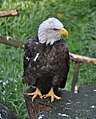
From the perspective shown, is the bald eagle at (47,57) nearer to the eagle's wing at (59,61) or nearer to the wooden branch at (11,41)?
the eagle's wing at (59,61)

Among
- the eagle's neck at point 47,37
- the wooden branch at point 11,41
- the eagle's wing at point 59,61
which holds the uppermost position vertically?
the eagle's neck at point 47,37

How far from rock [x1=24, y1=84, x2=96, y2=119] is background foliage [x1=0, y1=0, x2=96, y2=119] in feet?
2.85

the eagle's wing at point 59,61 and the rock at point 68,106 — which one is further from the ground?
the eagle's wing at point 59,61

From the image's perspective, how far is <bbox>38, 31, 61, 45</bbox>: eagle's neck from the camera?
12.7 feet

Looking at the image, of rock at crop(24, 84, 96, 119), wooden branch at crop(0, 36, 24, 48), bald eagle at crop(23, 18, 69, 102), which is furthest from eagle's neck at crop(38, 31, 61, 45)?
wooden branch at crop(0, 36, 24, 48)

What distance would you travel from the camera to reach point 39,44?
3930 millimetres

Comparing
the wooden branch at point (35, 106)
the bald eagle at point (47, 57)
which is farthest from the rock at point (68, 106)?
the bald eagle at point (47, 57)

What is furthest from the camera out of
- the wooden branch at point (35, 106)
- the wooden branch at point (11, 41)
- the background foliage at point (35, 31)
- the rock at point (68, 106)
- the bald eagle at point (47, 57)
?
the background foliage at point (35, 31)

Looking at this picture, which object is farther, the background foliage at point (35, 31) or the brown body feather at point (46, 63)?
the background foliage at point (35, 31)

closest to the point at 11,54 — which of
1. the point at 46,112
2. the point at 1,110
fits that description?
the point at 1,110

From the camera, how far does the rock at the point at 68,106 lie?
3777 mm

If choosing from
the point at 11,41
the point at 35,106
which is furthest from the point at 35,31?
the point at 35,106

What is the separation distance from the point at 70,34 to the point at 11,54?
4.42 ft

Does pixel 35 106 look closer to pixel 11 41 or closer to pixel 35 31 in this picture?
pixel 11 41
